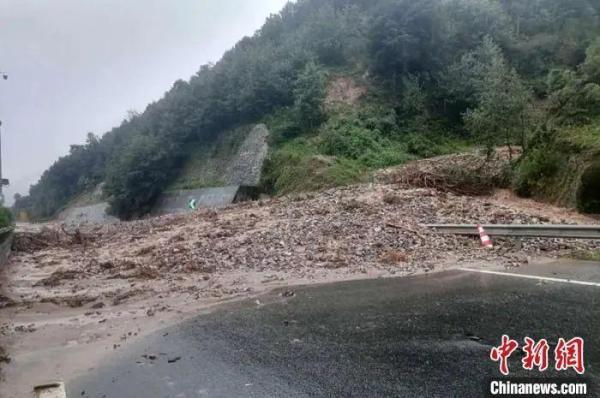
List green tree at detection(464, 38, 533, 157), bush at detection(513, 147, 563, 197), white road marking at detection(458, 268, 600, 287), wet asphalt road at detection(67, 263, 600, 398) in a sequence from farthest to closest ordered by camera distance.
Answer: green tree at detection(464, 38, 533, 157)
bush at detection(513, 147, 563, 197)
white road marking at detection(458, 268, 600, 287)
wet asphalt road at detection(67, 263, 600, 398)

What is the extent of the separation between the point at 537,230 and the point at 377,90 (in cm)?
2973

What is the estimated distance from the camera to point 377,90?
1483 inches

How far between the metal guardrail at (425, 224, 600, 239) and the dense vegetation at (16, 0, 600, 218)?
10392mm

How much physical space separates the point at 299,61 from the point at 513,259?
34.8 meters

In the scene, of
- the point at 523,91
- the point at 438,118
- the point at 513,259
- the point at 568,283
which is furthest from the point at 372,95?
the point at 568,283

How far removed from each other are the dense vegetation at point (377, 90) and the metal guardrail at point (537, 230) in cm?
1039

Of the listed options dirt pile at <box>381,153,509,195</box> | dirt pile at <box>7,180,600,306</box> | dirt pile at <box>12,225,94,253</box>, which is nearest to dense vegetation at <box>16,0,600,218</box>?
dirt pile at <box>381,153,509,195</box>

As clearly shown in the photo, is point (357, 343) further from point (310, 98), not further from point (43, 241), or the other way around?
point (310, 98)

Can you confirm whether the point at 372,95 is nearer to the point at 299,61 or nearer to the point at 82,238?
the point at 299,61

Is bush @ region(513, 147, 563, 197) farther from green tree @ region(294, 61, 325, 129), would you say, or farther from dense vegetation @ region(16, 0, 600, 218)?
green tree @ region(294, 61, 325, 129)

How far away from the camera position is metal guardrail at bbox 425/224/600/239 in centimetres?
894

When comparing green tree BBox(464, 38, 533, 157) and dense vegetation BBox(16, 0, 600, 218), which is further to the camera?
dense vegetation BBox(16, 0, 600, 218)

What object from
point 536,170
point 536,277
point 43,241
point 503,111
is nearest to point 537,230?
point 536,277

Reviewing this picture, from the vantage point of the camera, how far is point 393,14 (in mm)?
35406
